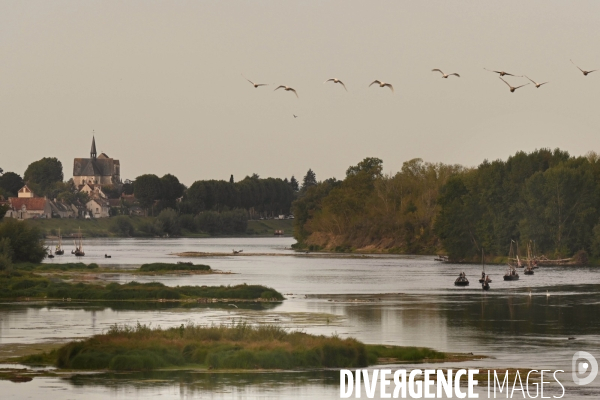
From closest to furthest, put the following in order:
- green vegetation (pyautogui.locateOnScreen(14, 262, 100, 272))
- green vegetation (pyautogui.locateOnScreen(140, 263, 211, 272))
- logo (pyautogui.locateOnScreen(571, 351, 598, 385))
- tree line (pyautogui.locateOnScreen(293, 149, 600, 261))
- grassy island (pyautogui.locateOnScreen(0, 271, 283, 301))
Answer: logo (pyautogui.locateOnScreen(571, 351, 598, 385)) < grassy island (pyautogui.locateOnScreen(0, 271, 283, 301)) < green vegetation (pyautogui.locateOnScreen(14, 262, 100, 272)) < green vegetation (pyautogui.locateOnScreen(140, 263, 211, 272)) < tree line (pyautogui.locateOnScreen(293, 149, 600, 261))

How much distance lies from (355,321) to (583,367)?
22787 millimetres

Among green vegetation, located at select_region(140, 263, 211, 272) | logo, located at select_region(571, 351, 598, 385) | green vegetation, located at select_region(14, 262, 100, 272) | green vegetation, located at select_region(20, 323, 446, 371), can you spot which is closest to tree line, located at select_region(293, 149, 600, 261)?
green vegetation, located at select_region(140, 263, 211, 272)

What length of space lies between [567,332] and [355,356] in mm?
20220

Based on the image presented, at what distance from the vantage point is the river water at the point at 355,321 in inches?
1737

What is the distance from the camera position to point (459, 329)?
6750 centimetres

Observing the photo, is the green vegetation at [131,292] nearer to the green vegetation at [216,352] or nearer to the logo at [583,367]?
the green vegetation at [216,352]

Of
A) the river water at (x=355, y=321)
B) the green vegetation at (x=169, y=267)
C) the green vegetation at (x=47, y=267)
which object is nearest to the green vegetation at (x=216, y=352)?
the river water at (x=355, y=321)

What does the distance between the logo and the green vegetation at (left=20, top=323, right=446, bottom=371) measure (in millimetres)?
6751

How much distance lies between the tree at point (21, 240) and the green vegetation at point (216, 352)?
69.2 m

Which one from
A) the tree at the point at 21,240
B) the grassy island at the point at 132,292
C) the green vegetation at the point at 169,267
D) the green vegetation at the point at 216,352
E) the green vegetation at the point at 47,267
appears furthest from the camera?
the green vegetation at the point at 169,267

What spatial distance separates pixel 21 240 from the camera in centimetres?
12162

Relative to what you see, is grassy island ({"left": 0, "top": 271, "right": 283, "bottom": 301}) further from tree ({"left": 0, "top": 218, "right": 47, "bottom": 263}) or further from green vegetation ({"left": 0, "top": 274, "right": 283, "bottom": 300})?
tree ({"left": 0, "top": 218, "right": 47, "bottom": 263})

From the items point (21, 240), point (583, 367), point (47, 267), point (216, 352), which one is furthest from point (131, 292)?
point (583, 367)

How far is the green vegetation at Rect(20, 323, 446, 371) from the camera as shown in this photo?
48.9m
